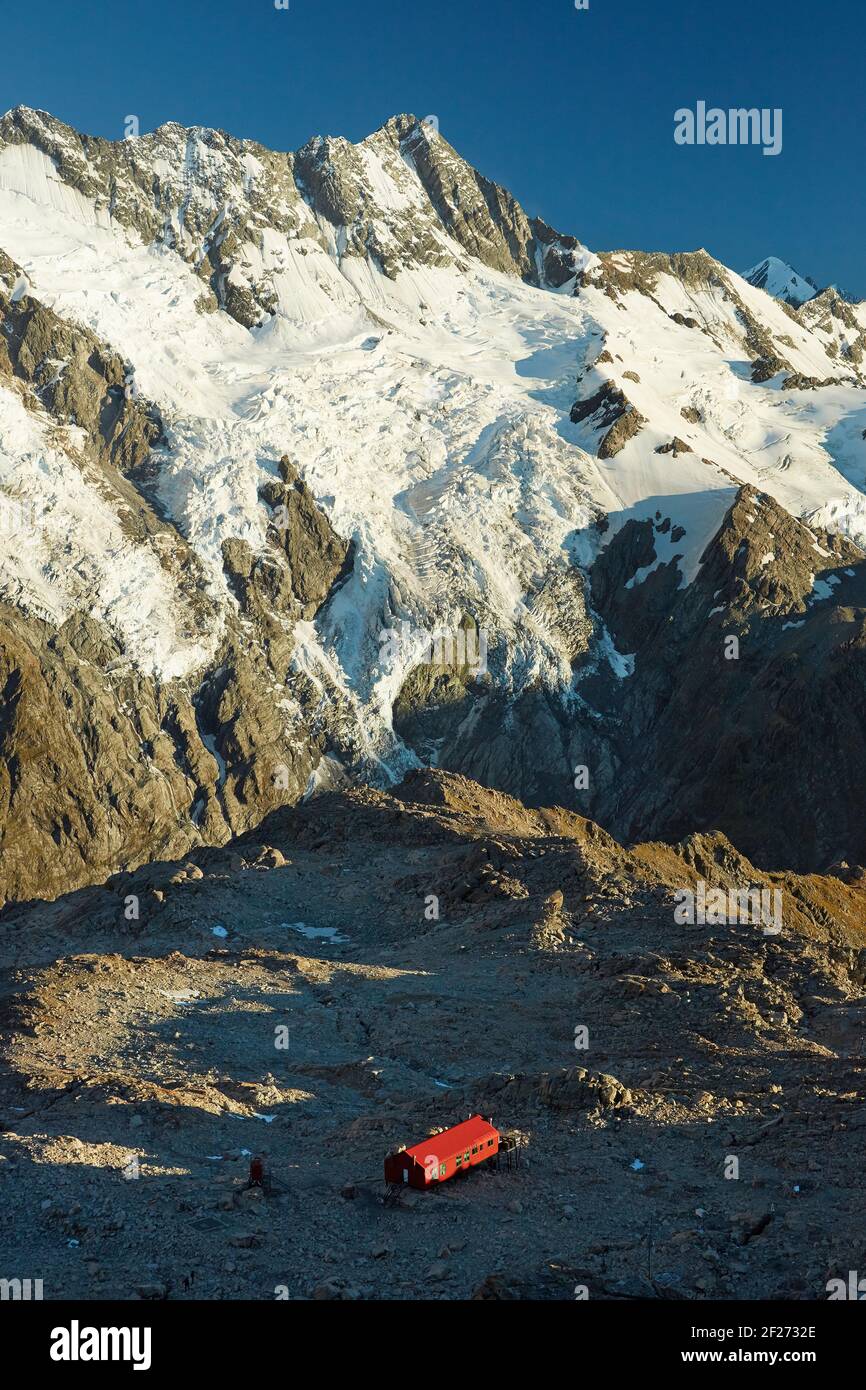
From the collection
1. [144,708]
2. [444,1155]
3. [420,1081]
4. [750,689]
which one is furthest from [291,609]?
[444,1155]

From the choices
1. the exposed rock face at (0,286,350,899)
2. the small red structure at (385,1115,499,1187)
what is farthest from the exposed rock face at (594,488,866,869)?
the small red structure at (385,1115,499,1187)

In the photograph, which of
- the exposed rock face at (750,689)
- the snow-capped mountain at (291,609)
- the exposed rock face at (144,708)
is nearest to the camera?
the exposed rock face at (750,689)

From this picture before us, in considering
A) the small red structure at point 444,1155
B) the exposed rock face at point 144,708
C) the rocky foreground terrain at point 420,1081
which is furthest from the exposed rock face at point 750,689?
the small red structure at point 444,1155

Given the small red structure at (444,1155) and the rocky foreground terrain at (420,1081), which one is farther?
the small red structure at (444,1155)

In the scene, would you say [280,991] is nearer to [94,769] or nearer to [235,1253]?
[235,1253]

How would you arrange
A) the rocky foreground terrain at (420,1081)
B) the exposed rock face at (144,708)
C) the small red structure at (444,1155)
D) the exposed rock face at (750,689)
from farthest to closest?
1. the exposed rock face at (144,708)
2. the exposed rock face at (750,689)
3. the small red structure at (444,1155)
4. the rocky foreground terrain at (420,1081)

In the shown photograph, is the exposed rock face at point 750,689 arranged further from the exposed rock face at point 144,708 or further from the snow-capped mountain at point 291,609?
the exposed rock face at point 144,708

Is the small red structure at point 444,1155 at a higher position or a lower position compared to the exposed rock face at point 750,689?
lower
